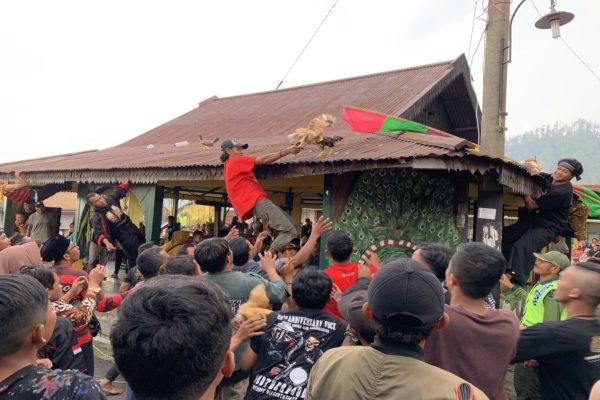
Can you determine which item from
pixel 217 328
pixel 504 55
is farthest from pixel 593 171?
pixel 217 328

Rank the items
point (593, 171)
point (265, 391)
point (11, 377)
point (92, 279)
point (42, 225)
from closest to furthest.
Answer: point (11, 377) → point (265, 391) → point (92, 279) → point (42, 225) → point (593, 171)

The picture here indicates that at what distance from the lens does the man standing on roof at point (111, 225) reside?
727 cm

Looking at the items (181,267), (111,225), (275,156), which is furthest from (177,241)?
(181,267)

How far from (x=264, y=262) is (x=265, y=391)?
1.05m

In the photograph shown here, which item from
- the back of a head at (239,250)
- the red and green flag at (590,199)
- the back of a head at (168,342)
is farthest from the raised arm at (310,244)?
the red and green flag at (590,199)

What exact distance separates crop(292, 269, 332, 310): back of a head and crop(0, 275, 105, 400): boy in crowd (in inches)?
48.7

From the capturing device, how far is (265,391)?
7.84 ft

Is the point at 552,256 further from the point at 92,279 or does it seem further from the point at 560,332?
the point at 92,279

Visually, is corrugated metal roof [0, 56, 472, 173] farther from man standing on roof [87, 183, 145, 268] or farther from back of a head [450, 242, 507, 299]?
back of a head [450, 242, 507, 299]

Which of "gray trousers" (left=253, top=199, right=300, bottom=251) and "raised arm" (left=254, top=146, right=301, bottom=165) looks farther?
"gray trousers" (left=253, top=199, right=300, bottom=251)

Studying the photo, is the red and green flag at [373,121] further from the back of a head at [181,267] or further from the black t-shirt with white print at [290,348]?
the black t-shirt with white print at [290,348]

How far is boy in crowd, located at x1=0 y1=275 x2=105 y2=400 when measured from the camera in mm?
1420

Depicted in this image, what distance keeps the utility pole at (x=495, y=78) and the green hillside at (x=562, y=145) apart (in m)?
113

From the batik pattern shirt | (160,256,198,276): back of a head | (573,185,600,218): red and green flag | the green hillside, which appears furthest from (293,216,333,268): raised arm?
the green hillside
